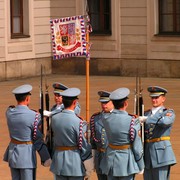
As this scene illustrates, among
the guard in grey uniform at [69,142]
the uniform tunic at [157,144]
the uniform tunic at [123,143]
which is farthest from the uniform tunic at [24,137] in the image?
the uniform tunic at [157,144]

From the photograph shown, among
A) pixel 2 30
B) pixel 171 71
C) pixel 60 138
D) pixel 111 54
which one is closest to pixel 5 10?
pixel 2 30

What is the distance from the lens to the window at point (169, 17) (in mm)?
29734

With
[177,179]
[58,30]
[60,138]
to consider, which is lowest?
[177,179]

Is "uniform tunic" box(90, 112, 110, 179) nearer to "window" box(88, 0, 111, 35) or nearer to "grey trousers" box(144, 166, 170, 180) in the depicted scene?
"grey trousers" box(144, 166, 170, 180)

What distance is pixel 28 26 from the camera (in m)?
30.6

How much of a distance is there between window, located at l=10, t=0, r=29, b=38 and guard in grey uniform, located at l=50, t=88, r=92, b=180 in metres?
19.1

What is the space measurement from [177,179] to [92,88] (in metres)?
12.2

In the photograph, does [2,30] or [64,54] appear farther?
[2,30]

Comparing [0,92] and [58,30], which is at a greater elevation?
[58,30]

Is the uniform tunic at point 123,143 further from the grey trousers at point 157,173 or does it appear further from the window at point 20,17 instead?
the window at point 20,17

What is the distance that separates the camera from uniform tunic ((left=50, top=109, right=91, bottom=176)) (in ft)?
37.4

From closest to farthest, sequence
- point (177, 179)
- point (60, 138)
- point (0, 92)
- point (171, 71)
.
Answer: point (60, 138) → point (177, 179) → point (0, 92) → point (171, 71)

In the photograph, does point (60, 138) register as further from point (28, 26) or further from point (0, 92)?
point (28, 26)

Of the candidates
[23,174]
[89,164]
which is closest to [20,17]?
[23,174]
